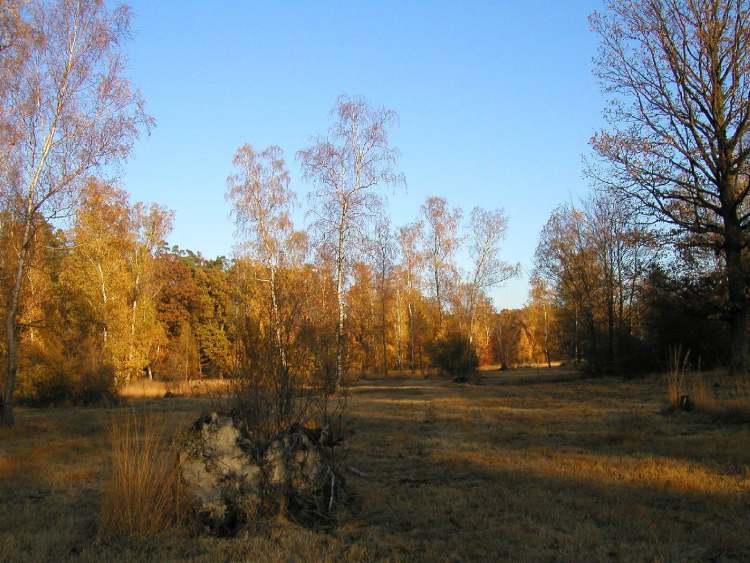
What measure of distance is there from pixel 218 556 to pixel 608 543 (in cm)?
308

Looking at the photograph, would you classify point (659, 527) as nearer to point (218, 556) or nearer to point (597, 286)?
point (218, 556)

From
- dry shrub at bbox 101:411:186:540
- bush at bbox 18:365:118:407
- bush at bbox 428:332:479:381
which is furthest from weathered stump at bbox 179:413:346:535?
bush at bbox 428:332:479:381

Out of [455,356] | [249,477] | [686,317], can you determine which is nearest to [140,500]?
[249,477]

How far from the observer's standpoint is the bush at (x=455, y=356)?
118ft

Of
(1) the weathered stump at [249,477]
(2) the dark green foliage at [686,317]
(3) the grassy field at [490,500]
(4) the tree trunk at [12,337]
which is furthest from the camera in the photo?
(2) the dark green foliage at [686,317]

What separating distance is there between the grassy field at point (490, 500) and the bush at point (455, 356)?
24.4 m

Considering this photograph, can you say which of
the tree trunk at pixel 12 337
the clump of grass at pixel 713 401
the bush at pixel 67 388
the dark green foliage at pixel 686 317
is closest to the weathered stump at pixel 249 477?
the clump of grass at pixel 713 401

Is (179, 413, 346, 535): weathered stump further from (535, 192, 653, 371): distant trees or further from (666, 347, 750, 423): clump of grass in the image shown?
(535, 192, 653, 371): distant trees

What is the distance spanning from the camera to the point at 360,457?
890 cm

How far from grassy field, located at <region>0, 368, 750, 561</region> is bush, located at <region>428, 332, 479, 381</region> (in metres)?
24.4

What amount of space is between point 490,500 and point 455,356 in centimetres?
3085

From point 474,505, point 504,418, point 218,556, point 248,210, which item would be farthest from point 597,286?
point 218,556

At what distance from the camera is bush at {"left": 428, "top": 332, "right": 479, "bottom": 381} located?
35.9 metres

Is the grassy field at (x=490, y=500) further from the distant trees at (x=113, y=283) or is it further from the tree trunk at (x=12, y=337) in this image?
the distant trees at (x=113, y=283)
